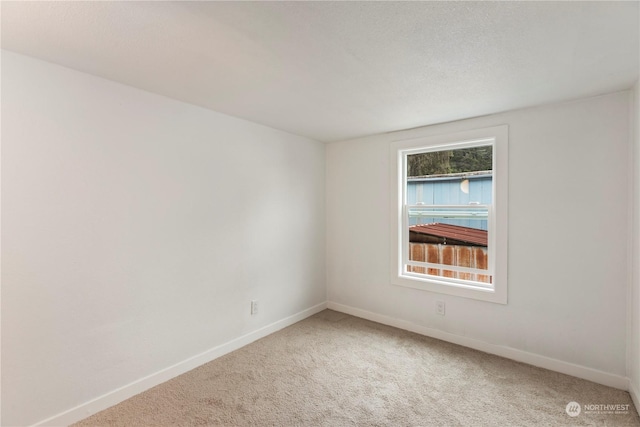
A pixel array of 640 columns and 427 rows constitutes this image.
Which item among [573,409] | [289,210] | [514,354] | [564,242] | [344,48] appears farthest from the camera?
[289,210]

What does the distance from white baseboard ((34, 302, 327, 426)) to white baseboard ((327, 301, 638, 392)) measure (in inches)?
45.6

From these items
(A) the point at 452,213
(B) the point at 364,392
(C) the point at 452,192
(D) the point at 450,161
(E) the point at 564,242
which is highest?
(D) the point at 450,161

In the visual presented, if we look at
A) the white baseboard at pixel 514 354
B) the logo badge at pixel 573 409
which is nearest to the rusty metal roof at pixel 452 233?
the white baseboard at pixel 514 354

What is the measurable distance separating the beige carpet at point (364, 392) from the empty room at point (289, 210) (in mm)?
19

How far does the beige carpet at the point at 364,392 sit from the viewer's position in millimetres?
1846

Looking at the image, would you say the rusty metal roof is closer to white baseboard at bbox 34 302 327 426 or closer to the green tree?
the green tree

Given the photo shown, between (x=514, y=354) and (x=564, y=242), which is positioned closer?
(x=564, y=242)

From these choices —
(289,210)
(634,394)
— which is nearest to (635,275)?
(634,394)

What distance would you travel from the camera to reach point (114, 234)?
201 centimetres

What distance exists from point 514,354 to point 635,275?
1.06 m

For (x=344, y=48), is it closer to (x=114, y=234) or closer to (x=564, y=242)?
(x=114, y=234)

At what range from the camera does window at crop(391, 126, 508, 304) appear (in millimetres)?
2643

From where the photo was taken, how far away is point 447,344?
2830 mm

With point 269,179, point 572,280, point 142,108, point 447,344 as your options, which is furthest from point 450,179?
point 142,108
